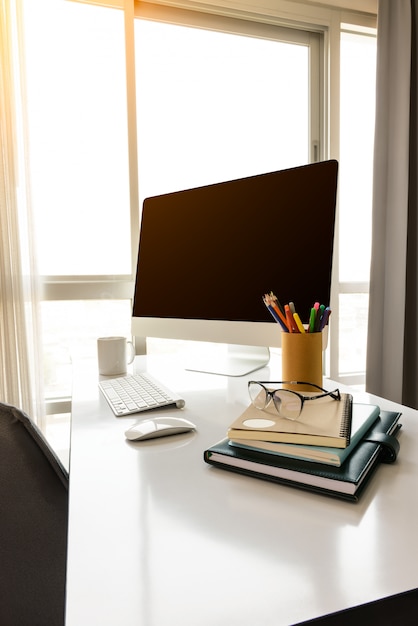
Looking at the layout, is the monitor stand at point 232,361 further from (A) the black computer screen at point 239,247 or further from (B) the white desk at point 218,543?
(B) the white desk at point 218,543

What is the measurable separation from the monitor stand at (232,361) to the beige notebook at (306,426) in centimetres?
52

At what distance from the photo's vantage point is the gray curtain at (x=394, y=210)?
1.98m

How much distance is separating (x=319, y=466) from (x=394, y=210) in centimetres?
181

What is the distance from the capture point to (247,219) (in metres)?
1.09

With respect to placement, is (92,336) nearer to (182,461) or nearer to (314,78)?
(182,461)

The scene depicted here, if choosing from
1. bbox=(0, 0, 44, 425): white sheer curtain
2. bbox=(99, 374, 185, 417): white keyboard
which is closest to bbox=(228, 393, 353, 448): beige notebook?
bbox=(99, 374, 185, 417): white keyboard

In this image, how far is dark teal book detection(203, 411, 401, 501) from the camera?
48 cm

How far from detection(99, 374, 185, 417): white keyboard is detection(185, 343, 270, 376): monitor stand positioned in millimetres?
219

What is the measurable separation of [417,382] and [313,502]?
1.89 m

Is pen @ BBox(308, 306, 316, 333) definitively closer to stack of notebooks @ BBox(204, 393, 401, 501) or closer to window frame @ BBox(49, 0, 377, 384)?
stack of notebooks @ BBox(204, 393, 401, 501)

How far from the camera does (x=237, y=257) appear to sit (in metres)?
1.10

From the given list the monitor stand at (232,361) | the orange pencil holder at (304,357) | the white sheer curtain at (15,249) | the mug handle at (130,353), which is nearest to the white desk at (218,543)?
the orange pencil holder at (304,357)

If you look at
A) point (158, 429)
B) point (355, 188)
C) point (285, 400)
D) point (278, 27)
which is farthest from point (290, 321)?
point (278, 27)

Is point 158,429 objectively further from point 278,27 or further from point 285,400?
point 278,27
